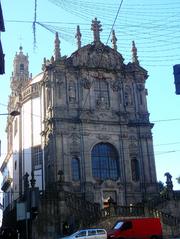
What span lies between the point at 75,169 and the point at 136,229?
13441 mm

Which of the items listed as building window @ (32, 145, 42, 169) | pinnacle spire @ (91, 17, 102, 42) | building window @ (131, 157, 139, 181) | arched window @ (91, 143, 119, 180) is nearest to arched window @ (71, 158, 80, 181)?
arched window @ (91, 143, 119, 180)

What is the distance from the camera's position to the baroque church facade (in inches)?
1590

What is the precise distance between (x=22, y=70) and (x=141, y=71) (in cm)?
3375

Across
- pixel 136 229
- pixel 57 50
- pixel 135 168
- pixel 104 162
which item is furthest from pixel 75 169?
pixel 136 229

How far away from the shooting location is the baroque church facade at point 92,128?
40375 millimetres

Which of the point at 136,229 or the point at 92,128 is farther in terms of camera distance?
Result: the point at 92,128

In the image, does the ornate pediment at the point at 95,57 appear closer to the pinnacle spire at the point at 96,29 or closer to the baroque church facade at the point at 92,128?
the baroque church facade at the point at 92,128

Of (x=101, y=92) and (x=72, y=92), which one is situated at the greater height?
(x=101, y=92)

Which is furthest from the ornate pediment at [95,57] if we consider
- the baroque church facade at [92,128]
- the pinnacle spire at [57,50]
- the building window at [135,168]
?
the building window at [135,168]

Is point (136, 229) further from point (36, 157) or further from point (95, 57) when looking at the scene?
point (95, 57)

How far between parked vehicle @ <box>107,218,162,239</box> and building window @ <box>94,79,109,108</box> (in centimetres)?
1706

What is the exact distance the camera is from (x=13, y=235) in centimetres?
3522

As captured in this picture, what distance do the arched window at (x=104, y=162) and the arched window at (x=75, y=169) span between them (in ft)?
4.60

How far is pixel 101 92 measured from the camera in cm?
4453
